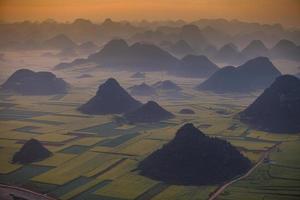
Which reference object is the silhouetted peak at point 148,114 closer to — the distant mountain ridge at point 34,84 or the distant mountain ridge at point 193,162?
the distant mountain ridge at point 193,162

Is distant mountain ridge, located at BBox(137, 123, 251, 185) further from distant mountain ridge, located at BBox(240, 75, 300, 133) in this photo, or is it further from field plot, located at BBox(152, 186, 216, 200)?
distant mountain ridge, located at BBox(240, 75, 300, 133)

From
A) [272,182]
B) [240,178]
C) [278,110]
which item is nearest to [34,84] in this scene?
[278,110]

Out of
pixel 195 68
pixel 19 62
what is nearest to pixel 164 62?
pixel 195 68

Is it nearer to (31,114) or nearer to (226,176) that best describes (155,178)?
(226,176)

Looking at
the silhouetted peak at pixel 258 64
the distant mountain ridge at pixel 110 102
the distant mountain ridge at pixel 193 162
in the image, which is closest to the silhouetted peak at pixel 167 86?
the silhouetted peak at pixel 258 64

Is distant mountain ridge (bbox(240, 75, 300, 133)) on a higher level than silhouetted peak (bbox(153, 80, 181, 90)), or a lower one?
lower

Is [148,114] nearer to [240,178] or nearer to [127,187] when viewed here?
[240,178]

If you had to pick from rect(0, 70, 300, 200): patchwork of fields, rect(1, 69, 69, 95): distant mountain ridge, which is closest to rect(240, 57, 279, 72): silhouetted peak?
rect(0, 70, 300, 200): patchwork of fields

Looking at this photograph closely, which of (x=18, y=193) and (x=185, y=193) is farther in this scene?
(x=18, y=193)
